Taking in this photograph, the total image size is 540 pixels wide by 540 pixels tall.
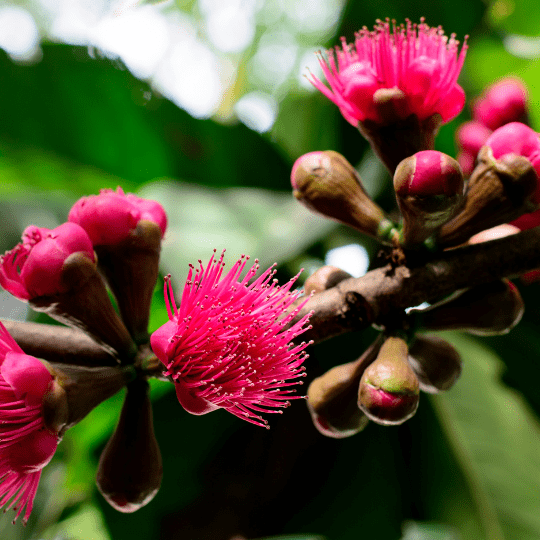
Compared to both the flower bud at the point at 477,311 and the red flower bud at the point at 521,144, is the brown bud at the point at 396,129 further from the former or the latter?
the flower bud at the point at 477,311

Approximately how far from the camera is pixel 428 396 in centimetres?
126

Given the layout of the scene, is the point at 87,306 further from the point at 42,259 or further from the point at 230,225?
the point at 230,225

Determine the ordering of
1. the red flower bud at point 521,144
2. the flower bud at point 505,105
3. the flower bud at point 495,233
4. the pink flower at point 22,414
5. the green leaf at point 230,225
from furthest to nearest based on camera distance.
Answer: the flower bud at point 505,105 → the green leaf at point 230,225 → the flower bud at point 495,233 → the red flower bud at point 521,144 → the pink flower at point 22,414

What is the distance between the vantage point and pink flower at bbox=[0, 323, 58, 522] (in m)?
0.54

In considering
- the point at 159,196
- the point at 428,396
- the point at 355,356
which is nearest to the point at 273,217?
the point at 159,196

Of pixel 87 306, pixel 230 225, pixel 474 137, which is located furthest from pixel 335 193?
pixel 474 137

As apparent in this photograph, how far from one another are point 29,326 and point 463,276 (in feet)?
1.73

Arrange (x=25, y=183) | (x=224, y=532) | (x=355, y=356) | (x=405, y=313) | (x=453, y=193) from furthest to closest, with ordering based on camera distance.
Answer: (x=25, y=183), (x=355, y=356), (x=224, y=532), (x=405, y=313), (x=453, y=193)

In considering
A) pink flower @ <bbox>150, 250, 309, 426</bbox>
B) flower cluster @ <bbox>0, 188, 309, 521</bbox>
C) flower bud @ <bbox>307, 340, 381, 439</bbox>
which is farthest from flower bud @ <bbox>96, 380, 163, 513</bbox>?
flower bud @ <bbox>307, 340, 381, 439</bbox>

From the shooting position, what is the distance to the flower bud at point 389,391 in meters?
0.59

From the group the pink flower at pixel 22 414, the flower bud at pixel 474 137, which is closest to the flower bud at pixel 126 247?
the pink flower at pixel 22 414

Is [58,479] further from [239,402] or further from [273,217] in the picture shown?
[239,402]

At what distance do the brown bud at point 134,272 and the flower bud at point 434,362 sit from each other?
36cm

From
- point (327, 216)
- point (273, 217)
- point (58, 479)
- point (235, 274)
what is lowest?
point (58, 479)
